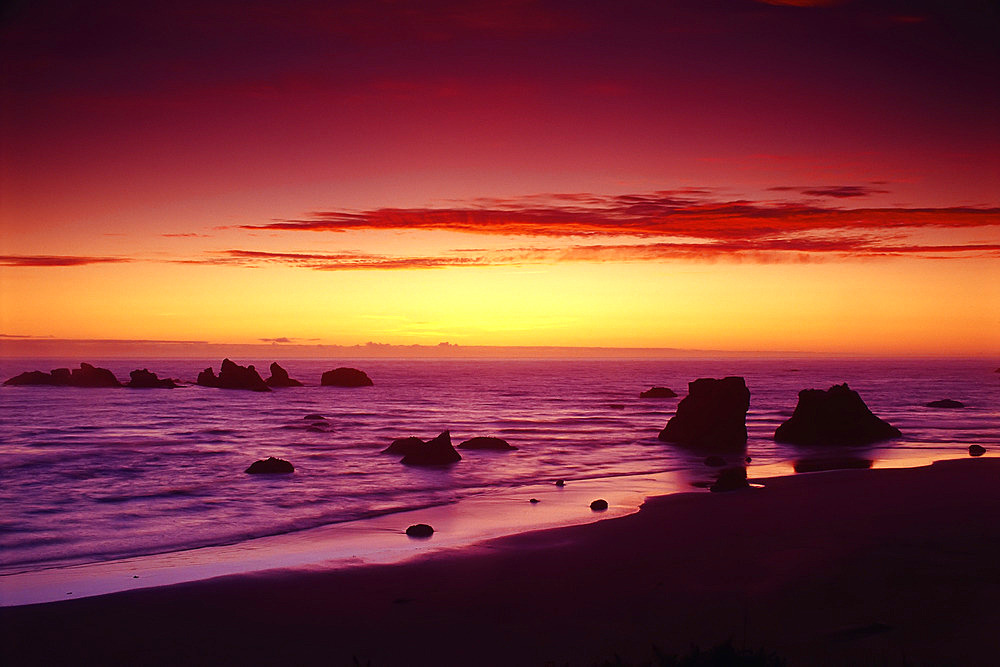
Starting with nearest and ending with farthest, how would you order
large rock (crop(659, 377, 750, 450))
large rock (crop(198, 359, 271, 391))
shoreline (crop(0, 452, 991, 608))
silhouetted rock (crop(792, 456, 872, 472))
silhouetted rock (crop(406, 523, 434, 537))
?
shoreline (crop(0, 452, 991, 608)) → silhouetted rock (crop(406, 523, 434, 537)) → silhouetted rock (crop(792, 456, 872, 472)) → large rock (crop(659, 377, 750, 450)) → large rock (crop(198, 359, 271, 391))

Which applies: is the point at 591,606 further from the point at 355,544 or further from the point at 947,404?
the point at 947,404

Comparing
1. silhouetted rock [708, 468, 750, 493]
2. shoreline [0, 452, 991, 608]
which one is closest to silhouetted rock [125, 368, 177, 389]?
shoreline [0, 452, 991, 608]

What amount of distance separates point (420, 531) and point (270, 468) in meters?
18.3

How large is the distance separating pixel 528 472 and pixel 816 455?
55.0ft

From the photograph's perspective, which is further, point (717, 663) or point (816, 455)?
point (816, 455)

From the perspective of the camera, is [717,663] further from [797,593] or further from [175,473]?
[175,473]

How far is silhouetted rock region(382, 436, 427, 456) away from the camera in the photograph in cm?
4119

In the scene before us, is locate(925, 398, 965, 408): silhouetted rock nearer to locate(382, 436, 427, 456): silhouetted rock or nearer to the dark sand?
locate(382, 436, 427, 456): silhouetted rock

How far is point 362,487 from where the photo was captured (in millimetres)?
33062

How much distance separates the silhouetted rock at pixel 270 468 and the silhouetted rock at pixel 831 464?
83.9 ft

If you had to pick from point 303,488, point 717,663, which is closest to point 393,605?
point 717,663

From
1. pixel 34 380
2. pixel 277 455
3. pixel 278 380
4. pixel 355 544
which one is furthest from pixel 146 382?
pixel 355 544

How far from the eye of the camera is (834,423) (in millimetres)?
46281

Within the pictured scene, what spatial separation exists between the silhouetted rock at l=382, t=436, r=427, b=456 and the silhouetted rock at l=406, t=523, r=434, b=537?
18.5 metres
